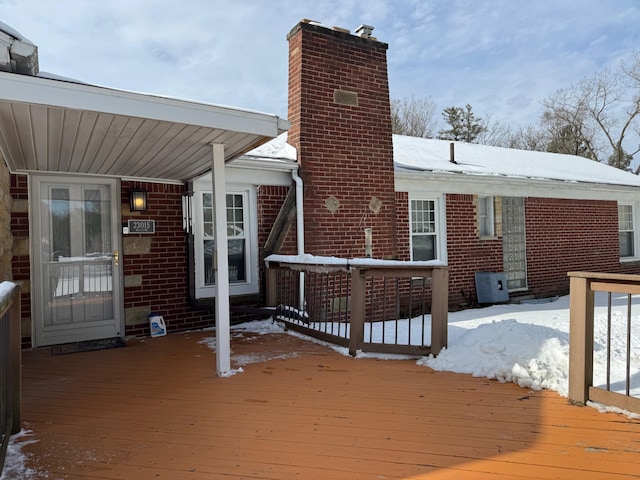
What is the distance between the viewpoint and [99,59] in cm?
1084

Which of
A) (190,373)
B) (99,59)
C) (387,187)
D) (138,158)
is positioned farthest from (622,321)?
(99,59)

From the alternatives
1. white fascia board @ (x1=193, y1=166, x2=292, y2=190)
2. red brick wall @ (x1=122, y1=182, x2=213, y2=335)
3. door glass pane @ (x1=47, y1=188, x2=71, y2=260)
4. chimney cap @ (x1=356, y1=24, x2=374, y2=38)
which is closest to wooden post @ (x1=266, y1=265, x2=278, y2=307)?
red brick wall @ (x1=122, y1=182, x2=213, y2=335)

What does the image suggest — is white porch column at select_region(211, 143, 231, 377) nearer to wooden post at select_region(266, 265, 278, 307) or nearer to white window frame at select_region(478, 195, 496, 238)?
wooden post at select_region(266, 265, 278, 307)

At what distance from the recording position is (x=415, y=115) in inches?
1060

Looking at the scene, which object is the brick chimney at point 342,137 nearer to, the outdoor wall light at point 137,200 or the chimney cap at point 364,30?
the chimney cap at point 364,30

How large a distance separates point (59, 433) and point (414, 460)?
228cm

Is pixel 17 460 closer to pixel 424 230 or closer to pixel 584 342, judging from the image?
pixel 584 342

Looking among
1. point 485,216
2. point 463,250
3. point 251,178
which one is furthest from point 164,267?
point 485,216

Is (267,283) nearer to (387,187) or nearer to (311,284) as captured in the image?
(311,284)

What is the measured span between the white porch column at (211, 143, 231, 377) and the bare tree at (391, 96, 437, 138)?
23261 millimetres

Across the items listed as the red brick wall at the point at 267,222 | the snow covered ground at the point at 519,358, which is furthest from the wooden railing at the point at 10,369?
the red brick wall at the point at 267,222

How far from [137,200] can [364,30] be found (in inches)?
187

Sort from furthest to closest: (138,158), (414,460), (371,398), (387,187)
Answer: (387,187), (138,158), (371,398), (414,460)

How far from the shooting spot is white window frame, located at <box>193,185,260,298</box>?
21.3ft
